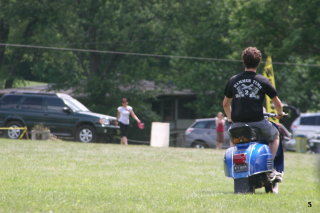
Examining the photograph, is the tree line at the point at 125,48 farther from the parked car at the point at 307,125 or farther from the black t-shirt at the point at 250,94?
the black t-shirt at the point at 250,94

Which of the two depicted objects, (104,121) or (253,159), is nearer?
(253,159)

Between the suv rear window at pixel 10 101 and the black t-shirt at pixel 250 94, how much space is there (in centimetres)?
2192

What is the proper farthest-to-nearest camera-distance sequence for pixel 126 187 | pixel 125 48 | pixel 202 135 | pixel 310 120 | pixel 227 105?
pixel 125 48 → pixel 310 120 → pixel 202 135 → pixel 126 187 → pixel 227 105

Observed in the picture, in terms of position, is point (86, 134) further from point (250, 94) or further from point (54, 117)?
point (250, 94)

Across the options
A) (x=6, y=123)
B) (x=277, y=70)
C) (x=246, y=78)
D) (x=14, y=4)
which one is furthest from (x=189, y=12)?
(x=246, y=78)

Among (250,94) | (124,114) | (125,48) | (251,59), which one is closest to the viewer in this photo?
(250,94)

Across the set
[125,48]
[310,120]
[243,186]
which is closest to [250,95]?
[243,186]

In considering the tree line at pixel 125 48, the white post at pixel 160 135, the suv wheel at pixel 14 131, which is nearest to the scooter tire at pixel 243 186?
the suv wheel at pixel 14 131

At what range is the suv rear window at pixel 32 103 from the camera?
2986 cm

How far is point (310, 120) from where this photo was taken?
39.0m

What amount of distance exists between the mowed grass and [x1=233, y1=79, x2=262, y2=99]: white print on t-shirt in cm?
100

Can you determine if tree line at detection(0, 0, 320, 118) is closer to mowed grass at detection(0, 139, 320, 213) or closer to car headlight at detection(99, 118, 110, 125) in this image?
car headlight at detection(99, 118, 110, 125)

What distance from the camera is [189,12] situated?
52062mm

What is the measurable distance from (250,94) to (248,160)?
753 millimetres
